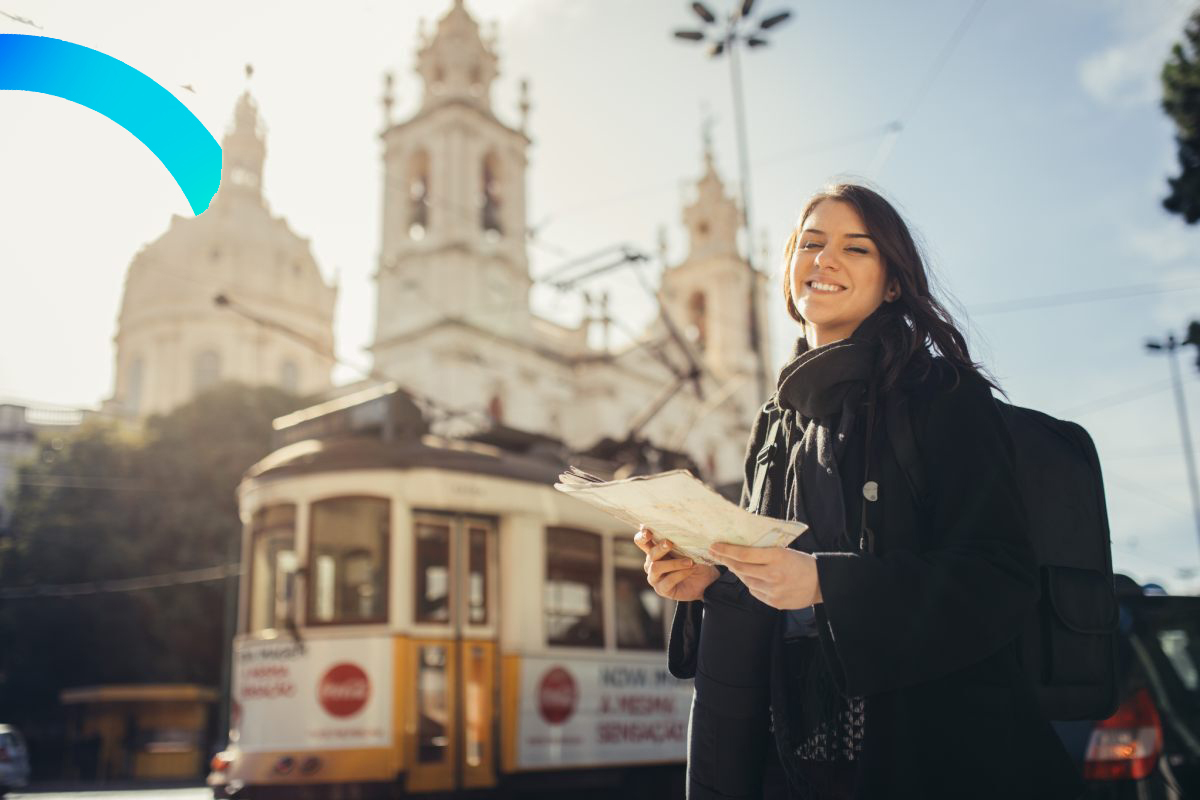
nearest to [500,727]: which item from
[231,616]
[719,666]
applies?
[719,666]

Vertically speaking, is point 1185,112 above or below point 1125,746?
above

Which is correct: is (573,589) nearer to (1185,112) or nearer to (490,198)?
(1185,112)

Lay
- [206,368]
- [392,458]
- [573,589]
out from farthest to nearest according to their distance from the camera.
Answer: [206,368]
[573,589]
[392,458]

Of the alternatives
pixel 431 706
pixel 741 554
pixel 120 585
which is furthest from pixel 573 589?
pixel 120 585

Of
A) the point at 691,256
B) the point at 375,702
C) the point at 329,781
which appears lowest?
the point at 329,781

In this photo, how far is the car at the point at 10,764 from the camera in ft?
49.4

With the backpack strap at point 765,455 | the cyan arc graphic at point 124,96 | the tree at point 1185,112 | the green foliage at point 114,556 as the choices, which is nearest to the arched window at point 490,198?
the green foliage at point 114,556

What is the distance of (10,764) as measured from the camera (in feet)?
52.0

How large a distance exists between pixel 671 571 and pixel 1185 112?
1260cm

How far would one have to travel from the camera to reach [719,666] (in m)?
1.88

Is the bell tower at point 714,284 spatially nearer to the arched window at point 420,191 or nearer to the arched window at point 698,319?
the arched window at point 698,319

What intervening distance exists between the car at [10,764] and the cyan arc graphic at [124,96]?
15371 millimetres

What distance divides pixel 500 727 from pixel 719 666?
6879mm

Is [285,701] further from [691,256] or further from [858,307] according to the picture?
[691,256]
